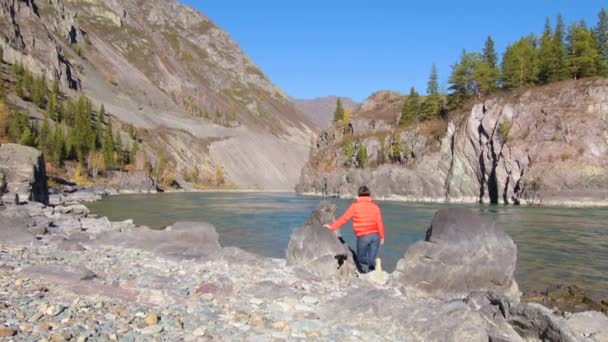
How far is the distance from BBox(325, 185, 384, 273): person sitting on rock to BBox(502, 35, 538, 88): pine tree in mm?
82085

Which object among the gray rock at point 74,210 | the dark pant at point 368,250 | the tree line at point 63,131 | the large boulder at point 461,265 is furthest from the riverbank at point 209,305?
the tree line at point 63,131

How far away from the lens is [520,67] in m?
86.0

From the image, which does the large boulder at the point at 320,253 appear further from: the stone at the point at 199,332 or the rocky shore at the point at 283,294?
the stone at the point at 199,332

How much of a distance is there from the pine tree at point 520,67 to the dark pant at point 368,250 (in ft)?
269

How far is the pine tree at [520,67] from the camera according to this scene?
83750 mm

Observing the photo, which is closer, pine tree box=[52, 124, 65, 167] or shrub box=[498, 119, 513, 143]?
shrub box=[498, 119, 513, 143]

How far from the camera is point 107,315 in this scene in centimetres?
780

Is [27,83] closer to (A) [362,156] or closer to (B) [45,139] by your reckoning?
(B) [45,139]

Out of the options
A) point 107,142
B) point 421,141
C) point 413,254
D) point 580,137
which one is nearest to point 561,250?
point 413,254

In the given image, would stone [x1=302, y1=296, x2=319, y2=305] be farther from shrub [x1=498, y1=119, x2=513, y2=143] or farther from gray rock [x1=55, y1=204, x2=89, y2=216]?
shrub [x1=498, y1=119, x2=513, y2=143]

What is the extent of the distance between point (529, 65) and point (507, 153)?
2481 centimetres

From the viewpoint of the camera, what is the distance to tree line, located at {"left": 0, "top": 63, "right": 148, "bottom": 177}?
306ft

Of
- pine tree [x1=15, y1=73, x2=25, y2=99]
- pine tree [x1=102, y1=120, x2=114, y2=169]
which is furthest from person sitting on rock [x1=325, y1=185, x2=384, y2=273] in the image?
pine tree [x1=15, y1=73, x2=25, y2=99]

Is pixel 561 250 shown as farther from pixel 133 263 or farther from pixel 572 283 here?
pixel 133 263
